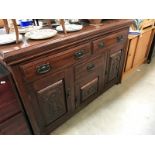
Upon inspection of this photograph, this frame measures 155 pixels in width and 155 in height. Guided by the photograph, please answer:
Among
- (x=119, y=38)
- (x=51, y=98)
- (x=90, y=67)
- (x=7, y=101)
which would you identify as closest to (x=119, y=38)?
(x=119, y=38)

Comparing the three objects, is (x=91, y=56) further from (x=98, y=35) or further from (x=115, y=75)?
(x=115, y=75)

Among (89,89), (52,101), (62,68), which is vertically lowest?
(89,89)

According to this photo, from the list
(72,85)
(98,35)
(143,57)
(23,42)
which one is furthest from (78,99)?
(143,57)

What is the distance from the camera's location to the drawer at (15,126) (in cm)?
88

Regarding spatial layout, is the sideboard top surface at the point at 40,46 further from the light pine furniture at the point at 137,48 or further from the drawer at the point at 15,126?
the light pine furniture at the point at 137,48

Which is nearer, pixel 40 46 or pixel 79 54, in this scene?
pixel 40 46

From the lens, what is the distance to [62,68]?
980 millimetres

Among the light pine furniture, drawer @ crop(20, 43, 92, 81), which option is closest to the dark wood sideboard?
drawer @ crop(20, 43, 92, 81)

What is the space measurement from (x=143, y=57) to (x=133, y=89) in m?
0.80

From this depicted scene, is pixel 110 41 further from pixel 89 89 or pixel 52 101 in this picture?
pixel 52 101

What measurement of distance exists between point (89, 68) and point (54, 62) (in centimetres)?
43

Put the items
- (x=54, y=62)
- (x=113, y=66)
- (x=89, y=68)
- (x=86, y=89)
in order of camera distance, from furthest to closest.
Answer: (x=113, y=66), (x=86, y=89), (x=89, y=68), (x=54, y=62)

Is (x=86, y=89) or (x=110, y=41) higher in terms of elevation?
(x=110, y=41)
